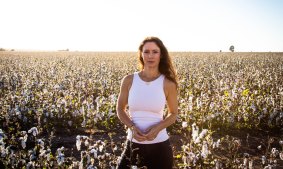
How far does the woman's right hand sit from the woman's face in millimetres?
644

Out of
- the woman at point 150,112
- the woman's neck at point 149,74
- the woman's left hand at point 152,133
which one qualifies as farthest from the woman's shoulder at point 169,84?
the woman's left hand at point 152,133

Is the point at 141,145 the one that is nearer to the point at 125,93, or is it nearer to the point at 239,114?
the point at 125,93

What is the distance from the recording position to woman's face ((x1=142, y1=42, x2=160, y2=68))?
344 cm

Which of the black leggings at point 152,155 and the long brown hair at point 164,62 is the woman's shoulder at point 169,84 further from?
the black leggings at point 152,155

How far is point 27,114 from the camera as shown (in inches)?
355

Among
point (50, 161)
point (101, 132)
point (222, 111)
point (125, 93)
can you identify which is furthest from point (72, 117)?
point (125, 93)

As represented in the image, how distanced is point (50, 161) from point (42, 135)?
146 inches

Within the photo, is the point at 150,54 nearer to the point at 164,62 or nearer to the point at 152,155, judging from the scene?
the point at 164,62

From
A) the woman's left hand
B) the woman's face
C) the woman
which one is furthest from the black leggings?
the woman's face

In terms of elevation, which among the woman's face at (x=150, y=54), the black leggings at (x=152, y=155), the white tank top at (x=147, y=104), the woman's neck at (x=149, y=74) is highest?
the woman's face at (x=150, y=54)

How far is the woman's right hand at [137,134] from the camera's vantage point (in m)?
3.28

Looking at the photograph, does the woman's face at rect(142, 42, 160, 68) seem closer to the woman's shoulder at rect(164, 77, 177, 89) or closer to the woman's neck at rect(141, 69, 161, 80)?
the woman's neck at rect(141, 69, 161, 80)

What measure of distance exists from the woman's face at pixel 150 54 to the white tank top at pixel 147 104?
0.59ft

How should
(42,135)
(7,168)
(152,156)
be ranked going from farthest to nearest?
(42,135) < (7,168) < (152,156)
